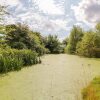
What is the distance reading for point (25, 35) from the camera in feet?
97.8

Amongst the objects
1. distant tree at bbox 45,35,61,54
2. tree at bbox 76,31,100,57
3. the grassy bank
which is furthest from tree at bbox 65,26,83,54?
the grassy bank

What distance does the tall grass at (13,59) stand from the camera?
1615 cm

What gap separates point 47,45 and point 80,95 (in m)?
42.1

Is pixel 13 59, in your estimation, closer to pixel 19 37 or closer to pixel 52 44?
pixel 19 37

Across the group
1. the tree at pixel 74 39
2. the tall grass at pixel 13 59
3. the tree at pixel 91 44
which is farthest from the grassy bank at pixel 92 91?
the tree at pixel 74 39

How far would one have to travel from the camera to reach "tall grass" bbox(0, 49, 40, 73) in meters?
16.1

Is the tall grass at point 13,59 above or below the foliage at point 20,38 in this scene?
below

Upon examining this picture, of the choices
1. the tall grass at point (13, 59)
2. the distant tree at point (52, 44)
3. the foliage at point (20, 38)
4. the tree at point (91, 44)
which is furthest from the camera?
the distant tree at point (52, 44)

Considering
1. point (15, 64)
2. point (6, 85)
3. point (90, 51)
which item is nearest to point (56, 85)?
point (6, 85)

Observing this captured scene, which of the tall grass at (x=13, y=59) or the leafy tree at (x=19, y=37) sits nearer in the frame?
the tall grass at (x=13, y=59)

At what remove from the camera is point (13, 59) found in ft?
57.0

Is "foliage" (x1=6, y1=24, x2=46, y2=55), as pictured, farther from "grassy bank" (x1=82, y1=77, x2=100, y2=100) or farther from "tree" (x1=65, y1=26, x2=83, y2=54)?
"tree" (x1=65, y1=26, x2=83, y2=54)

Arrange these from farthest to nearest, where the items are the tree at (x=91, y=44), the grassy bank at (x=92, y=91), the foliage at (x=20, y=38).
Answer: the tree at (x=91, y=44)
the foliage at (x=20, y=38)
the grassy bank at (x=92, y=91)

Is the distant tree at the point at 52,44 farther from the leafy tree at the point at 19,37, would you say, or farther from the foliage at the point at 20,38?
the leafy tree at the point at 19,37
